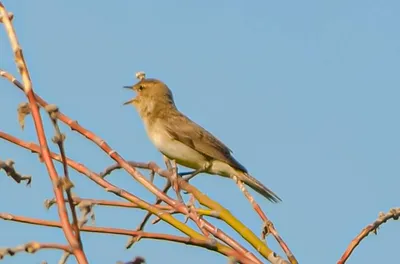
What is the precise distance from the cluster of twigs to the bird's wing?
285 inches

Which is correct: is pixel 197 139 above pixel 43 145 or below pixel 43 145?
above

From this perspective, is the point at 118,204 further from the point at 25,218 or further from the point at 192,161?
the point at 192,161

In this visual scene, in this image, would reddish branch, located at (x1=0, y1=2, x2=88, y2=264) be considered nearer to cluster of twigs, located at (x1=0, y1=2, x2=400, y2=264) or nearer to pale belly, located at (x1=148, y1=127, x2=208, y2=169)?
cluster of twigs, located at (x1=0, y1=2, x2=400, y2=264)

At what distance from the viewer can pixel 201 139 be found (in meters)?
10.6

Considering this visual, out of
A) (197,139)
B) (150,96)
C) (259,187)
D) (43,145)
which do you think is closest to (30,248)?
(43,145)

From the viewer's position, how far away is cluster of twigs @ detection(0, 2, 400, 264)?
1.86 m

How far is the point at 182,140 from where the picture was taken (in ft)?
34.3

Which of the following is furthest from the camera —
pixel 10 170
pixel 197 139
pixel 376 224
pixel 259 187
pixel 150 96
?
pixel 150 96

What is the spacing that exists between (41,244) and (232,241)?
0.77 meters

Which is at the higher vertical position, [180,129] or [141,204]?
[180,129]

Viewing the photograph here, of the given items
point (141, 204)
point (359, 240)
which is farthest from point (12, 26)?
point (359, 240)

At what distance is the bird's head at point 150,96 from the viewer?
428 inches

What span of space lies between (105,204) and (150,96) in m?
8.40

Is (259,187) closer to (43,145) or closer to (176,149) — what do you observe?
(176,149)
